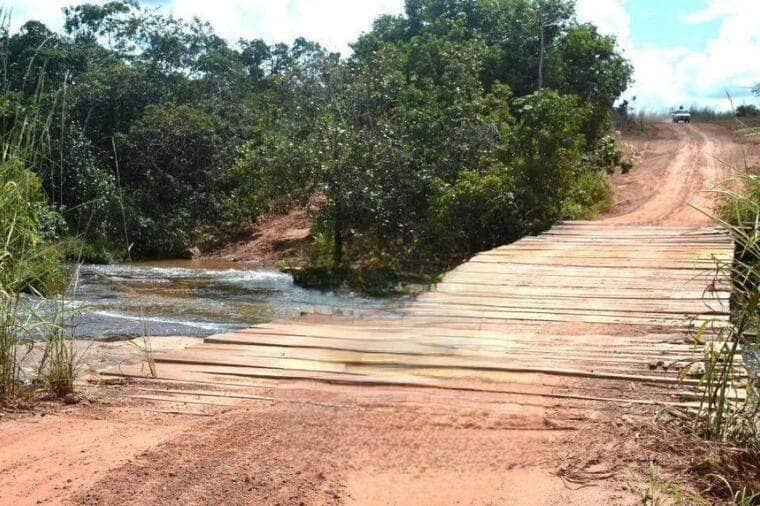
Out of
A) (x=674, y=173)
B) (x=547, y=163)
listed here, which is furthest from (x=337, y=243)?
(x=674, y=173)

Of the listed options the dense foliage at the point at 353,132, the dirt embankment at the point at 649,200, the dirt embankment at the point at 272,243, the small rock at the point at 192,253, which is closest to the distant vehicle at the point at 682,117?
the dirt embankment at the point at 649,200

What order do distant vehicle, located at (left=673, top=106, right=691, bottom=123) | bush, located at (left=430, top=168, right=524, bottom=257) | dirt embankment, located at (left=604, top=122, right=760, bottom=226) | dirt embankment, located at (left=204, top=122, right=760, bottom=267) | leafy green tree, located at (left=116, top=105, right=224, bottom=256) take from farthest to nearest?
distant vehicle, located at (left=673, top=106, right=691, bottom=123), leafy green tree, located at (left=116, top=105, right=224, bottom=256), dirt embankment, located at (left=204, top=122, right=760, bottom=267), dirt embankment, located at (left=604, top=122, right=760, bottom=226), bush, located at (left=430, top=168, right=524, bottom=257)

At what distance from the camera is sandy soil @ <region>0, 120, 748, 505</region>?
3166mm

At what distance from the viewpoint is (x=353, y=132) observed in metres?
14.0

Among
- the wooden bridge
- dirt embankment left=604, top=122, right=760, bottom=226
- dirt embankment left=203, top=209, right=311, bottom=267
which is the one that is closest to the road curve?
dirt embankment left=604, top=122, right=760, bottom=226

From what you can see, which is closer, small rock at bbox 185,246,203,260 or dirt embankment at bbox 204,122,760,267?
dirt embankment at bbox 204,122,760,267

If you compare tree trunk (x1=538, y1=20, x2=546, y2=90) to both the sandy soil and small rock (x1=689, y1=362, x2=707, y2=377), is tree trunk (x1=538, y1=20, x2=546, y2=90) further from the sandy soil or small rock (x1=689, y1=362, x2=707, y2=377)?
the sandy soil

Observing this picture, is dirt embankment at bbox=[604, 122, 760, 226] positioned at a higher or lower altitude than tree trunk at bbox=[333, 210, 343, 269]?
higher

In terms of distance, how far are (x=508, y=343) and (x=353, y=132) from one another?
917cm

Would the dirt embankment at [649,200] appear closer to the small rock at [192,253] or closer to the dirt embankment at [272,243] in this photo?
the dirt embankment at [272,243]

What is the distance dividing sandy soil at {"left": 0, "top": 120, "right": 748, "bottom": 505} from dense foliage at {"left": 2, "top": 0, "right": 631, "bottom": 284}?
714cm

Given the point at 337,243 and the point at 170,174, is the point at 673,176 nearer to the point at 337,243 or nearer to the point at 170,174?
the point at 337,243

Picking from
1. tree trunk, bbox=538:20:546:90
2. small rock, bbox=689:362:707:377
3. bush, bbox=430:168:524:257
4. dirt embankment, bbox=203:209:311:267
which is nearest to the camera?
small rock, bbox=689:362:707:377

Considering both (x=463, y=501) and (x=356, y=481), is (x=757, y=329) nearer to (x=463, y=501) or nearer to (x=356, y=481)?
(x=463, y=501)
